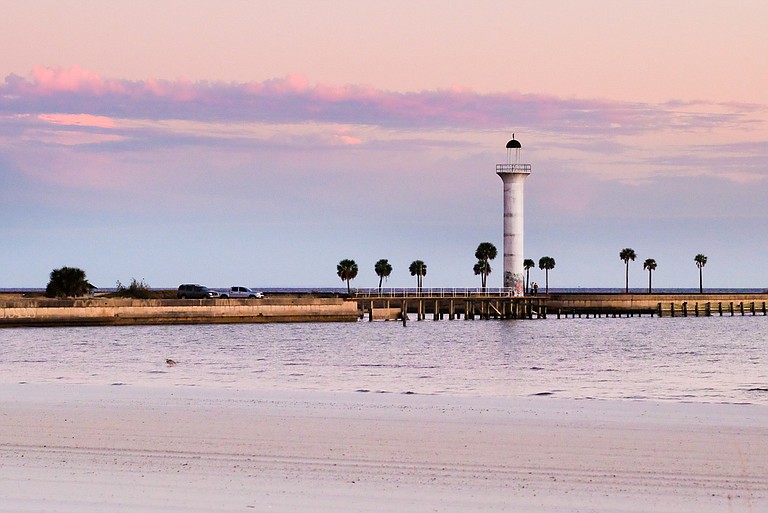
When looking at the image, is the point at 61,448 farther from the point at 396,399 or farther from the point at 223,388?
the point at 223,388

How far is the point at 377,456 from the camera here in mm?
15727

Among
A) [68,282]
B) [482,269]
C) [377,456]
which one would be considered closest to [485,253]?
[482,269]

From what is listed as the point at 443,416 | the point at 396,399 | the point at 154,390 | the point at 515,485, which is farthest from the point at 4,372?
the point at 515,485

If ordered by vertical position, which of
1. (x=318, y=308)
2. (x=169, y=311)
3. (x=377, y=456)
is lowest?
(x=377, y=456)

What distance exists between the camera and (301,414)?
21.4 meters

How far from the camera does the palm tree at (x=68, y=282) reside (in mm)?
86562

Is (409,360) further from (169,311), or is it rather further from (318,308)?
(318,308)

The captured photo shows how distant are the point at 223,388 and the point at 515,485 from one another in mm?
16941

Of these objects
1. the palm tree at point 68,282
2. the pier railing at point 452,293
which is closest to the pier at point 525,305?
the pier railing at point 452,293

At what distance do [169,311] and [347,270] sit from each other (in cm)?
4281

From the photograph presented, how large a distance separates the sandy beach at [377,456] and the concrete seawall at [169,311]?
48.9 metres

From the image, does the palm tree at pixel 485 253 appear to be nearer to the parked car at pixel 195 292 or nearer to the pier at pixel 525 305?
the pier at pixel 525 305

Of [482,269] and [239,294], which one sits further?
[482,269]

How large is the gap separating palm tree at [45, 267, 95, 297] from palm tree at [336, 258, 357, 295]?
36.6 meters
